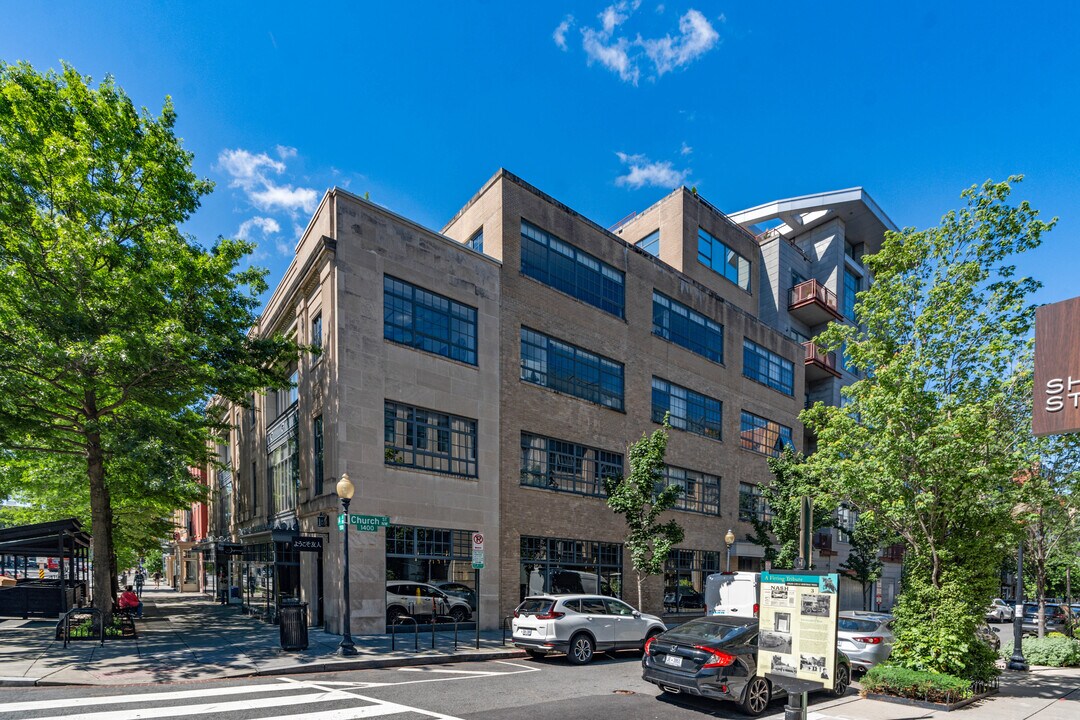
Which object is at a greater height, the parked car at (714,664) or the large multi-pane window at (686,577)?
the parked car at (714,664)

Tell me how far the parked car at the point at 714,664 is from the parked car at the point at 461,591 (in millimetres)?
9747

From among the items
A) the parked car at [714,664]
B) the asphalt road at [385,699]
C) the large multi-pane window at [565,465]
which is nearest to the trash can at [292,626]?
the asphalt road at [385,699]

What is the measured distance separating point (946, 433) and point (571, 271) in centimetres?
1570

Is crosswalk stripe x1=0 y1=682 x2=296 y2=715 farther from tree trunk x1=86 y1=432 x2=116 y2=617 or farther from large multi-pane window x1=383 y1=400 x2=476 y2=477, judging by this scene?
large multi-pane window x1=383 y1=400 x2=476 y2=477

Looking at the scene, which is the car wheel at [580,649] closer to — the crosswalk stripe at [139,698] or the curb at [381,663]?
the curb at [381,663]

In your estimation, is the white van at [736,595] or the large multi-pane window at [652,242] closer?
the white van at [736,595]

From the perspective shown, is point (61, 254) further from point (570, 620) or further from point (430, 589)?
point (570, 620)

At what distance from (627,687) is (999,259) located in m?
11.6

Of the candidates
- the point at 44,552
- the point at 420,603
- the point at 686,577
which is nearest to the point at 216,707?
the point at 420,603

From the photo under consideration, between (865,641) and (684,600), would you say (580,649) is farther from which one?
(684,600)

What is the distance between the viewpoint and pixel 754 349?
115ft

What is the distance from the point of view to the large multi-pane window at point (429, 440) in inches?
777

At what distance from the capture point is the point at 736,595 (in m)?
20.8

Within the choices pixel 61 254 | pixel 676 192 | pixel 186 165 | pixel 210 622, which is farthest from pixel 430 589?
pixel 676 192
